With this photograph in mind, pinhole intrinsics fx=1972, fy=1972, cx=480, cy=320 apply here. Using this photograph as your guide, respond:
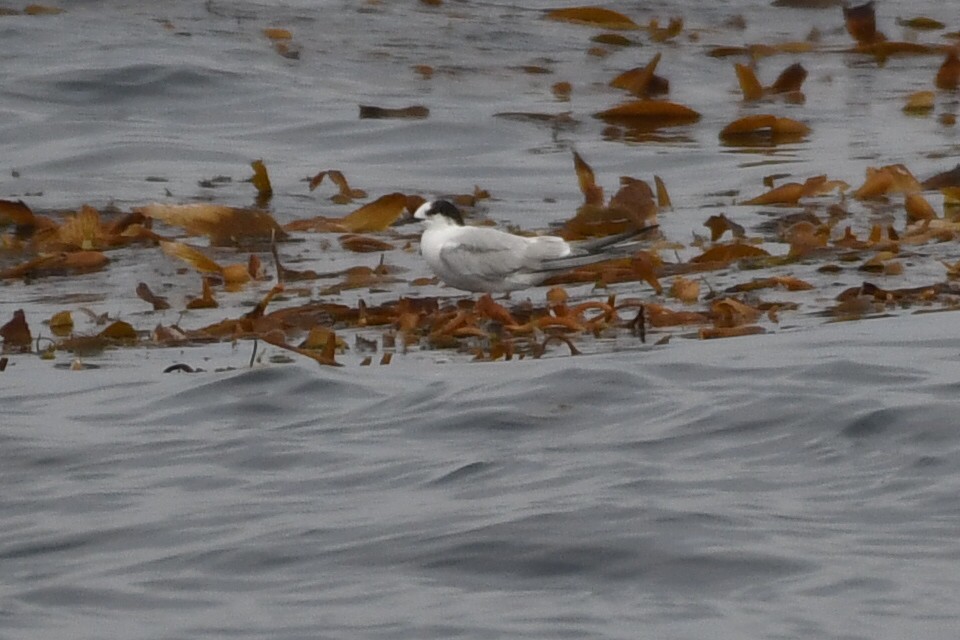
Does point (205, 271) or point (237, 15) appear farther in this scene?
point (237, 15)

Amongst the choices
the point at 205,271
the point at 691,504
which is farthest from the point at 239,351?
the point at 691,504

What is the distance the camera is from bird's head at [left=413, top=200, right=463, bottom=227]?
→ 27.2ft

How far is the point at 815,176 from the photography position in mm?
10414

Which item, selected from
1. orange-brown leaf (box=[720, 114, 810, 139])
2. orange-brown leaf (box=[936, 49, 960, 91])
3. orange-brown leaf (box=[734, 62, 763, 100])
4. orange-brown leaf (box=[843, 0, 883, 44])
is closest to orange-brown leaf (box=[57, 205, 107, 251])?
orange-brown leaf (box=[720, 114, 810, 139])

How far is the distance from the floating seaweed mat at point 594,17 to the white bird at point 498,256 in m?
8.68

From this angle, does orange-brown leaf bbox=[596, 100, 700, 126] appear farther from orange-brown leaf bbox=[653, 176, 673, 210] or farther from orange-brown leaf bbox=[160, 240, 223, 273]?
orange-brown leaf bbox=[160, 240, 223, 273]

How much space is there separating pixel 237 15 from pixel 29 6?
1.70 metres

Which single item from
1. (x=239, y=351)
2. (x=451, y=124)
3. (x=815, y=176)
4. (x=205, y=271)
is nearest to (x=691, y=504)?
(x=239, y=351)

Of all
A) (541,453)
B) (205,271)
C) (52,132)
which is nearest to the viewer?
(541,453)

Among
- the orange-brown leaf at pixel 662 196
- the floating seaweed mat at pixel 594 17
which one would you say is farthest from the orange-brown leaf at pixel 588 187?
the floating seaweed mat at pixel 594 17

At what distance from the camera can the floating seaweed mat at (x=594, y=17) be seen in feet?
54.0

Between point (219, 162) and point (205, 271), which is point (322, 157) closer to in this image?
point (219, 162)

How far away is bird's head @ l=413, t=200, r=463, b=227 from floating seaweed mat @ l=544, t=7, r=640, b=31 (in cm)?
836

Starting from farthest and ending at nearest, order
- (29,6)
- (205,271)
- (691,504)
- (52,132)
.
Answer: (29,6) < (52,132) < (205,271) < (691,504)
